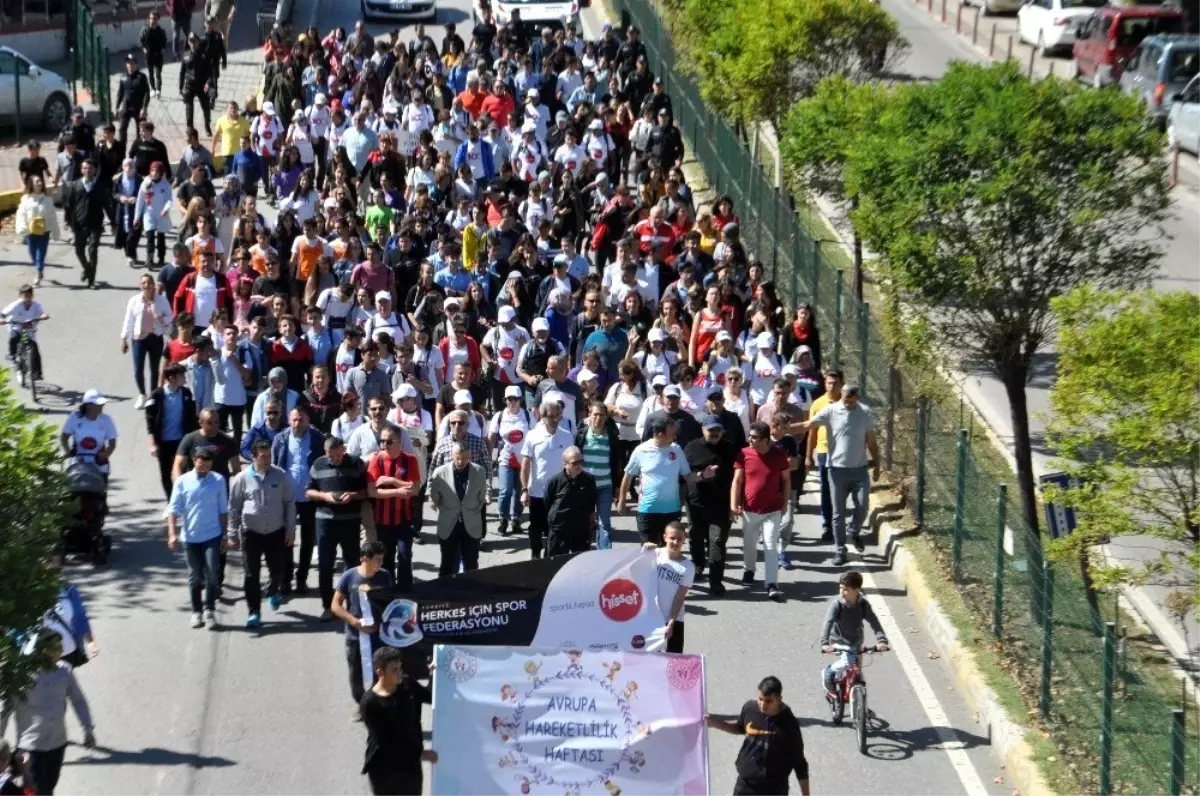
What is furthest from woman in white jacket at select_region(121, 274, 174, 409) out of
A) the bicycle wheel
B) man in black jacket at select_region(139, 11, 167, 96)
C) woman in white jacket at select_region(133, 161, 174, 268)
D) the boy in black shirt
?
man in black jacket at select_region(139, 11, 167, 96)

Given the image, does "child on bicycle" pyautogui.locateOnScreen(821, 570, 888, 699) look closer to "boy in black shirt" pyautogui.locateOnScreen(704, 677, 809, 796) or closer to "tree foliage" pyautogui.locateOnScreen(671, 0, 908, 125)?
"boy in black shirt" pyautogui.locateOnScreen(704, 677, 809, 796)

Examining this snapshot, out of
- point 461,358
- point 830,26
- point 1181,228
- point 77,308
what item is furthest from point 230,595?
point 1181,228

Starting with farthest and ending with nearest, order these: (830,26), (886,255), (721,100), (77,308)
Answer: (721,100)
(830,26)
(77,308)
(886,255)

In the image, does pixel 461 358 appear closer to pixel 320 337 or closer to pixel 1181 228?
pixel 320 337

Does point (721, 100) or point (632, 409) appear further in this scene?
point (721, 100)

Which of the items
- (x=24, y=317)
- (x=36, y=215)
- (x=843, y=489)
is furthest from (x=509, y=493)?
(x=36, y=215)

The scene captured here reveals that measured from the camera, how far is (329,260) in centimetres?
2175

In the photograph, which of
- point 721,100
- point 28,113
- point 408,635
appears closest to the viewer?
point 408,635

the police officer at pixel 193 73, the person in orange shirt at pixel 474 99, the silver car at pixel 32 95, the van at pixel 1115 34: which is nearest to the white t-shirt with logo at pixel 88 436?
the person in orange shirt at pixel 474 99

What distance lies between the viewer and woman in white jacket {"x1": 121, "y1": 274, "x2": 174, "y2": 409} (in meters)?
20.8

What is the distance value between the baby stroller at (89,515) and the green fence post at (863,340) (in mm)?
7447

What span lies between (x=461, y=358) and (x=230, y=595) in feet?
12.1

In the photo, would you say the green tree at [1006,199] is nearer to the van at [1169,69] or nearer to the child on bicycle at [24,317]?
the child on bicycle at [24,317]

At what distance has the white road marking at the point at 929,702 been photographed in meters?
13.4
